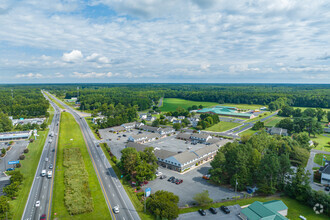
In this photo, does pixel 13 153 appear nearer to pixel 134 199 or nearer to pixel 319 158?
pixel 134 199

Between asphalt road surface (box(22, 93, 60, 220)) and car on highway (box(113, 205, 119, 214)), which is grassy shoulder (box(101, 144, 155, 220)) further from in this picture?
asphalt road surface (box(22, 93, 60, 220))

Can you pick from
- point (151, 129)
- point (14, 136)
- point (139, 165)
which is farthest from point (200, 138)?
point (14, 136)

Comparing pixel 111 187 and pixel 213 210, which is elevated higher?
pixel 213 210

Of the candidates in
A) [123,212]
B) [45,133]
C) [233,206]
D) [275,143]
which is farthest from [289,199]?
[45,133]

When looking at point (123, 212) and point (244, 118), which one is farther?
point (244, 118)

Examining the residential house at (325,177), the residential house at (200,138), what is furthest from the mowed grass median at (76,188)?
the residential house at (325,177)

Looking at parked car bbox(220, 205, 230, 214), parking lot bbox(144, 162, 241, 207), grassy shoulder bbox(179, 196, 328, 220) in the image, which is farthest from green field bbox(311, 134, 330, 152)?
parked car bbox(220, 205, 230, 214)

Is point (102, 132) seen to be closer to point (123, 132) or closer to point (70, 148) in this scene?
point (123, 132)
